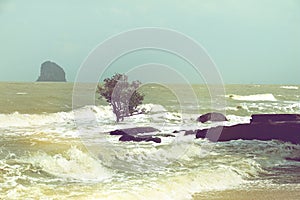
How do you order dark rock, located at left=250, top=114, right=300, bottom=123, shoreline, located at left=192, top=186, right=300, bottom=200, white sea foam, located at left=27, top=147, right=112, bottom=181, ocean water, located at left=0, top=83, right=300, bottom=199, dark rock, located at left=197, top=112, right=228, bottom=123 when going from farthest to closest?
1. dark rock, located at left=197, top=112, right=228, bottom=123
2. dark rock, located at left=250, top=114, right=300, bottom=123
3. white sea foam, located at left=27, top=147, right=112, bottom=181
4. ocean water, located at left=0, top=83, right=300, bottom=199
5. shoreline, located at left=192, top=186, right=300, bottom=200

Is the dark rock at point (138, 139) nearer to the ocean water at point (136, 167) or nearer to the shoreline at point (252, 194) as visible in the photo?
the ocean water at point (136, 167)

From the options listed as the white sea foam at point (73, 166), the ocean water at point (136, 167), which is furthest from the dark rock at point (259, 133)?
the white sea foam at point (73, 166)

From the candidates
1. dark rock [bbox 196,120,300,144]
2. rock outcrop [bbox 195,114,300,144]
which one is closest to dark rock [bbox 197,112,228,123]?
rock outcrop [bbox 195,114,300,144]

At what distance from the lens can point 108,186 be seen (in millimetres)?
12086

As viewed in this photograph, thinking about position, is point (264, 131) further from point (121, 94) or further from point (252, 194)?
point (121, 94)

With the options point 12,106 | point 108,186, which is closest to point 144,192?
point 108,186

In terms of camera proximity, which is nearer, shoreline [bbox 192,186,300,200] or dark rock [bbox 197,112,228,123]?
shoreline [bbox 192,186,300,200]

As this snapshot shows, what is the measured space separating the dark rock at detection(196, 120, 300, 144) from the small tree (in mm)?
8078

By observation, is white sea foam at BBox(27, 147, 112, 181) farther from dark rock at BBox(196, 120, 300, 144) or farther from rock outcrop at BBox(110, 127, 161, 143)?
dark rock at BBox(196, 120, 300, 144)

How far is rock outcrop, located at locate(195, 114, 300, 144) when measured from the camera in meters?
23.0

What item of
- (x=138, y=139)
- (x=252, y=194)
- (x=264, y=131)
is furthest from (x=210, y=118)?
(x=252, y=194)

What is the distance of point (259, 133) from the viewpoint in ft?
78.8

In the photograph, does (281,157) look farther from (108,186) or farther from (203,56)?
(108,186)

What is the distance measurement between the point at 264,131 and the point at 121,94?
13.5m
